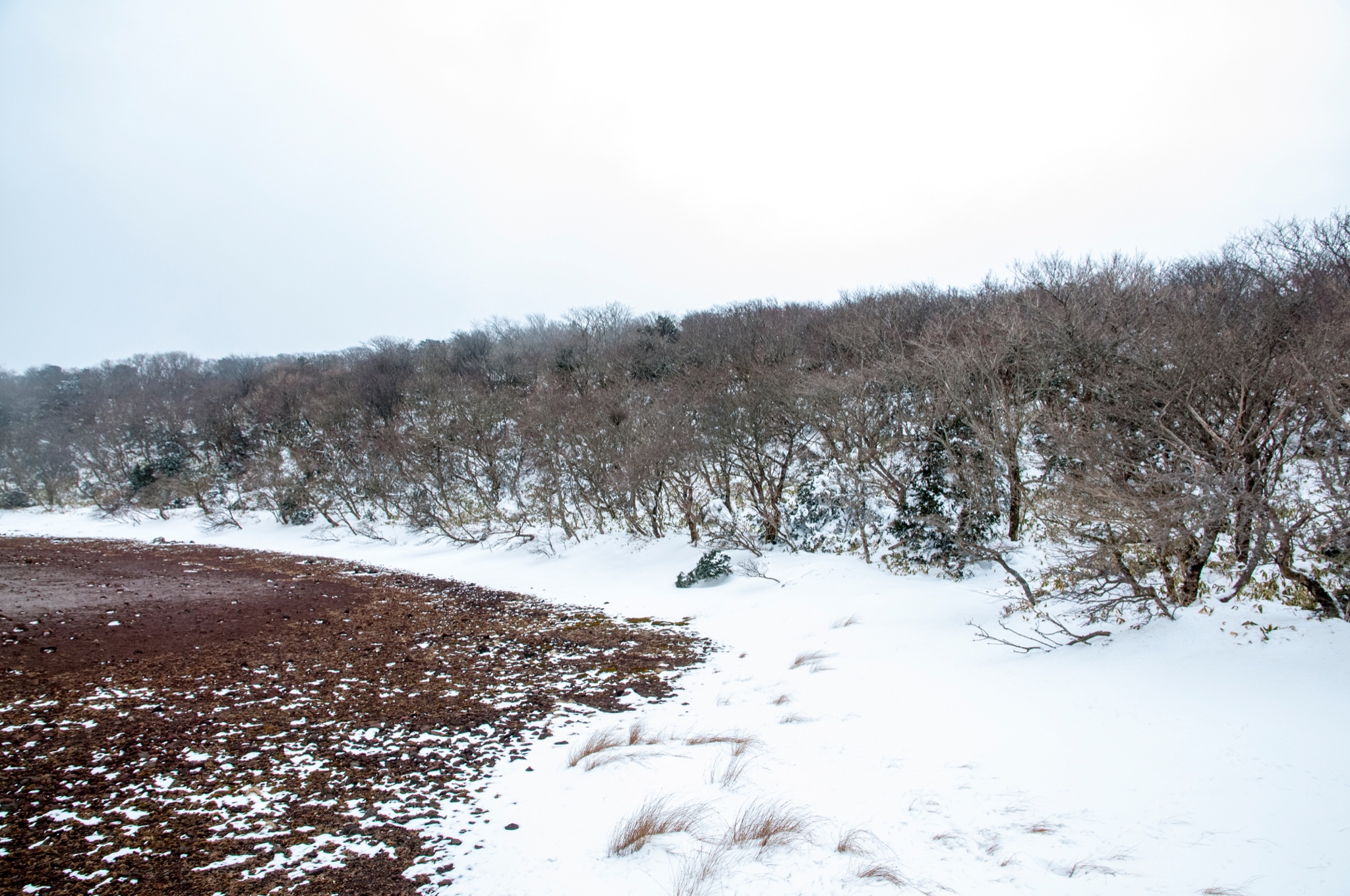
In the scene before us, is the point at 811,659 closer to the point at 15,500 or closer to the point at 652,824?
the point at 652,824

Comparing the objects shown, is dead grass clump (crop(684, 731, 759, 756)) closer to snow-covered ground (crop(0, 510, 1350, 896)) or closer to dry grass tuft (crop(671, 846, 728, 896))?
snow-covered ground (crop(0, 510, 1350, 896))

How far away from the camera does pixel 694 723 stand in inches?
279

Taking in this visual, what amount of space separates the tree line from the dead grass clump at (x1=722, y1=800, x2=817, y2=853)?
624cm

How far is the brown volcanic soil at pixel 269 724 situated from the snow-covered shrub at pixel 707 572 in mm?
3655

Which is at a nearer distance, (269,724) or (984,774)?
(984,774)

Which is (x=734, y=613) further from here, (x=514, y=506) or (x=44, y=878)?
(x=514, y=506)

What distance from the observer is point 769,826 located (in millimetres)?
Answer: 4375

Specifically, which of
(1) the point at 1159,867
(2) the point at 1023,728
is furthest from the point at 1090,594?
(1) the point at 1159,867

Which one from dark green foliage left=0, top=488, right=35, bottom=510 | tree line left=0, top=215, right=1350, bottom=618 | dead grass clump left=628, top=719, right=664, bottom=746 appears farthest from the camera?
dark green foliage left=0, top=488, right=35, bottom=510

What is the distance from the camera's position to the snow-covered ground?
3.91 metres

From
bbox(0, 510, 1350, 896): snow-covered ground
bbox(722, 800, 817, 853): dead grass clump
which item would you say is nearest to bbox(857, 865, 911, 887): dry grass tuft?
bbox(0, 510, 1350, 896): snow-covered ground

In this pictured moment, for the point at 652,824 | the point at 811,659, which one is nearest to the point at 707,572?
the point at 811,659

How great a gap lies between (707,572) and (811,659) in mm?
7405

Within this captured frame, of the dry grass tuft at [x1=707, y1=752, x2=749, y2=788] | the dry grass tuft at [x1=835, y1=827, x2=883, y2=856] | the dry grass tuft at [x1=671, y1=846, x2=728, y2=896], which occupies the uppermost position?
the dry grass tuft at [x1=835, y1=827, x2=883, y2=856]
